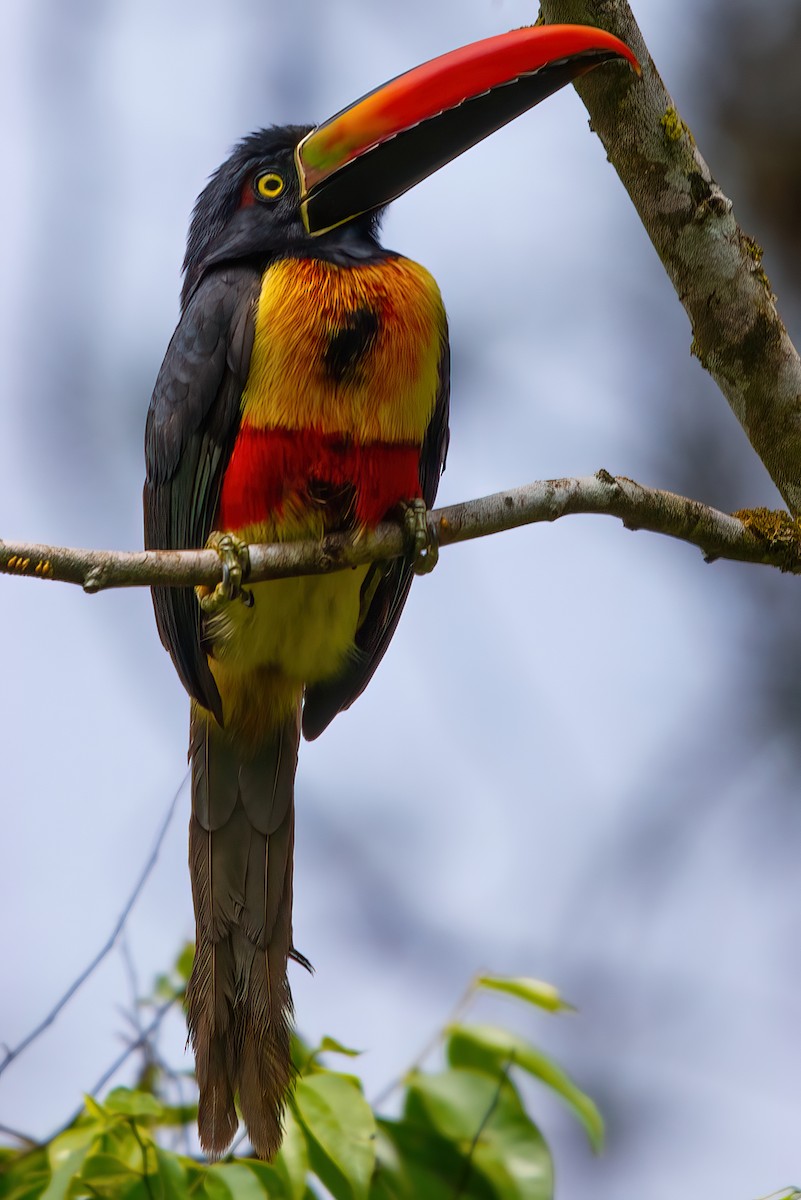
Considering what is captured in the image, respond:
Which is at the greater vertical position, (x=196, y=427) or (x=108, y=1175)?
(x=196, y=427)

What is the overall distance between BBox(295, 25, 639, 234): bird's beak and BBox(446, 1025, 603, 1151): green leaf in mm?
2342

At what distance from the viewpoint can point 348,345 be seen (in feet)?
12.2

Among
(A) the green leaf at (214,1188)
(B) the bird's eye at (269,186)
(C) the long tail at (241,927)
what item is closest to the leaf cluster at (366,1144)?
(A) the green leaf at (214,1188)

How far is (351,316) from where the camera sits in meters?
3.75

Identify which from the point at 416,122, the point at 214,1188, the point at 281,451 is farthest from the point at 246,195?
the point at 214,1188

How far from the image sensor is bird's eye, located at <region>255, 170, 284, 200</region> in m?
4.26

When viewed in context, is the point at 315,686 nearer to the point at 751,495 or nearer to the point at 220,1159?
the point at 220,1159

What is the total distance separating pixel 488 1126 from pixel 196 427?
81.7 inches

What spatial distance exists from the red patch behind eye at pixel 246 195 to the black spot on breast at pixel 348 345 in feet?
2.72

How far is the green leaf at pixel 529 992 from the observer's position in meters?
3.16

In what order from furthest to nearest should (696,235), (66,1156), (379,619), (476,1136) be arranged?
(379,619)
(696,235)
(476,1136)
(66,1156)

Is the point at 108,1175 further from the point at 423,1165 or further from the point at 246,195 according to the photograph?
the point at 246,195

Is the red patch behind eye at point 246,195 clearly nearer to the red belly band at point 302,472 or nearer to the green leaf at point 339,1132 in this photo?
the red belly band at point 302,472

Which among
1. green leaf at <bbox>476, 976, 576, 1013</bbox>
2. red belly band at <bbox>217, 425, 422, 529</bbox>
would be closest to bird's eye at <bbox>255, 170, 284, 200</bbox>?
red belly band at <bbox>217, 425, 422, 529</bbox>
